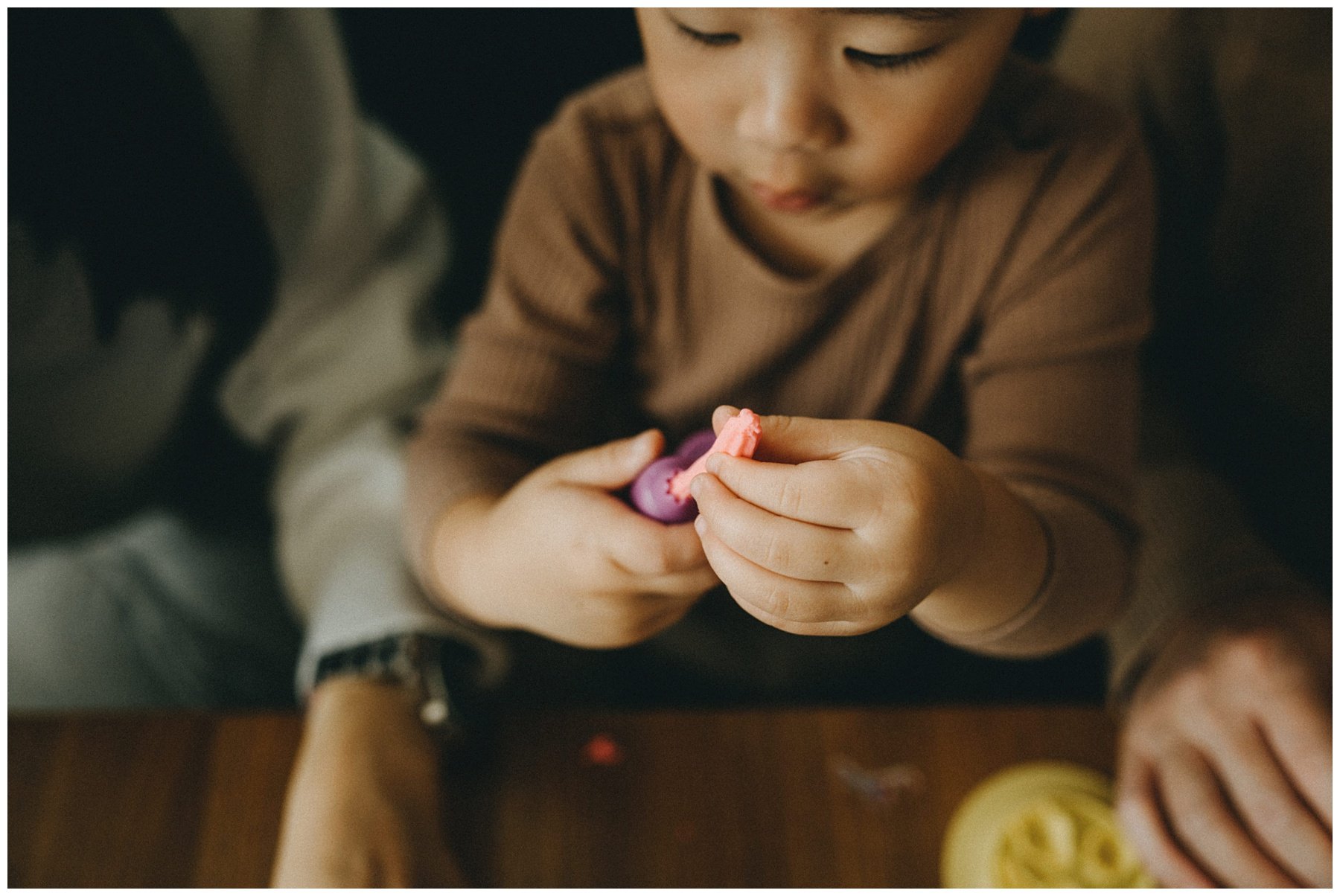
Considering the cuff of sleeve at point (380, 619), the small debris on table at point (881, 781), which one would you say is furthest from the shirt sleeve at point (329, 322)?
the small debris on table at point (881, 781)

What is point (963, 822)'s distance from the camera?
1.44ft

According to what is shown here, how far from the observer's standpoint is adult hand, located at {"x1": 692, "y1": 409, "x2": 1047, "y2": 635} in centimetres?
24

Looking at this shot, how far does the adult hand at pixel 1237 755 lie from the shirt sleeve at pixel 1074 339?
8cm

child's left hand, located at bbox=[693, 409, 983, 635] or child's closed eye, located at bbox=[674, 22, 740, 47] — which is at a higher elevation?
child's closed eye, located at bbox=[674, 22, 740, 47]

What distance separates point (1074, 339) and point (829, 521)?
0.23 metres

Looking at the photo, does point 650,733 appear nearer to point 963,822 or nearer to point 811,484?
point 963,822

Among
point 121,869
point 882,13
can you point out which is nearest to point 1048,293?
point 882,13

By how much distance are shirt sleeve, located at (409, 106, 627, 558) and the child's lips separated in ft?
0.35

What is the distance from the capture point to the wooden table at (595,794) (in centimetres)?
43

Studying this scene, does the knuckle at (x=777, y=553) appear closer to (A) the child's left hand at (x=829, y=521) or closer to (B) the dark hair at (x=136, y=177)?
(A) the child's left hand at (x=829, y=521)

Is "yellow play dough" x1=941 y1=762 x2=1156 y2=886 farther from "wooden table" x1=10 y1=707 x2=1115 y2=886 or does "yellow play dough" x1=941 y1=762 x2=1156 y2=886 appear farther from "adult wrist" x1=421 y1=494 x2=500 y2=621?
"adult wrist" x1=421 y1=494 x2=500 y2=621

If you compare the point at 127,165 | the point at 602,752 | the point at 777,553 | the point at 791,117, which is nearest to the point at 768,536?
the point at 777,553

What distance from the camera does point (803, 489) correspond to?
0.24m

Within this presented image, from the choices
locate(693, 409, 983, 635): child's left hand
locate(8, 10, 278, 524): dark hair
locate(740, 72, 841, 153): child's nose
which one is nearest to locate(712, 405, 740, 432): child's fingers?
locate(693, 409, 983, 635): child's left hand
